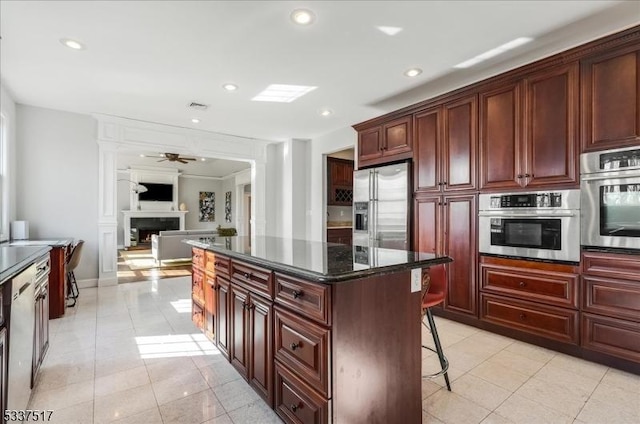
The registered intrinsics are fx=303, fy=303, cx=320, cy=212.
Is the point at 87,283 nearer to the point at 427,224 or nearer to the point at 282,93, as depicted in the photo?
the point at 282,93

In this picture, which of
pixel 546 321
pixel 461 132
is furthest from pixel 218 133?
pixel 546 321

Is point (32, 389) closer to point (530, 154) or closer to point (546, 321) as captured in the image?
point (546, 321)

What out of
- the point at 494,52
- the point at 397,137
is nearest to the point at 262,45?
the point at 397,137

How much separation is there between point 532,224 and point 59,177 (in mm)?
6062

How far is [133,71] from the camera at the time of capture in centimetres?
318

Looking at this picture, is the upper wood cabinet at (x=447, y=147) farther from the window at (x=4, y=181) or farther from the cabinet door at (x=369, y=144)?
the window at (x=4, y=181)

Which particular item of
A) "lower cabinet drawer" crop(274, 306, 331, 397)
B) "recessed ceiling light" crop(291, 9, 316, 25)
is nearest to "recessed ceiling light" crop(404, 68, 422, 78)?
"recessed ceiling light" crop(291, 9, 316, 25)

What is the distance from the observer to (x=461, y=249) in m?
3.22

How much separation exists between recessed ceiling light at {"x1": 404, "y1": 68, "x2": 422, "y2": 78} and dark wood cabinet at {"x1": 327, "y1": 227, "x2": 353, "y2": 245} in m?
3.52

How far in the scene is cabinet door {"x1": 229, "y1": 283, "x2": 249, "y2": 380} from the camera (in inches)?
77.2

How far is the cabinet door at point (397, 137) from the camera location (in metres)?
3.78

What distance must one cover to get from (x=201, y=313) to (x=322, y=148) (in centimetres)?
390

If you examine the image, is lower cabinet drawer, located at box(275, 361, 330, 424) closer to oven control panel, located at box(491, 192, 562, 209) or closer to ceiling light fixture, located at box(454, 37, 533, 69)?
oven control panel, located at box(491, 192, 562, 209)

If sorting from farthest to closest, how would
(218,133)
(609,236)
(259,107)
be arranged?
1. (218,133)
2. (259,107)
3. (609,236)
